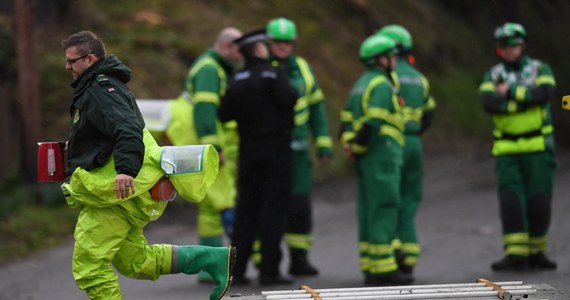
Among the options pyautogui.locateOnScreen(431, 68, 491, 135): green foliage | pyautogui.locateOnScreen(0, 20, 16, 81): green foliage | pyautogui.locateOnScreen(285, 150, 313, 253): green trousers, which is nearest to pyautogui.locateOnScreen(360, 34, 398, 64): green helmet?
pyautogui.locateOnScreen(285, 150, 313, 253): green trousers

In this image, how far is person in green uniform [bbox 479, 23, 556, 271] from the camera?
11.6m

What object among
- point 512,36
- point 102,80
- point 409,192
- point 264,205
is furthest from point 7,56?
point 102,80

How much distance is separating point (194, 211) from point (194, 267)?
296 inches

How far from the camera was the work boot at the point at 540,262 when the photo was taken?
38.2ft

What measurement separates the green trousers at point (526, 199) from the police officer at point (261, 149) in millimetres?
2019

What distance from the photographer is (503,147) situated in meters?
11.7

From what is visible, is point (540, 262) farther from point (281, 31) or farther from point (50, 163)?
point (50, 163)

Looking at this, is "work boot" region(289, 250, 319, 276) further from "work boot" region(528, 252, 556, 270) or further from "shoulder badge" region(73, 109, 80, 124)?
"shoulder badge" region(73, 109, 80, 124)

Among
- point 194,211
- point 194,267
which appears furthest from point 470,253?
point 194,267

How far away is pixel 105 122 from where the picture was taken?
773 cm

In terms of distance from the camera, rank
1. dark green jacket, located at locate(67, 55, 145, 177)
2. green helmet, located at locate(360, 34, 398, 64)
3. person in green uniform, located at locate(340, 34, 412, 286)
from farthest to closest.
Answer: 1. green helmet, located at locate(360, 34, 398, 64)
2. person in green uniform, located at locate(340, 34, 412, 286)
3. dark green jacket, located at locate(67, 55, 145, 177)

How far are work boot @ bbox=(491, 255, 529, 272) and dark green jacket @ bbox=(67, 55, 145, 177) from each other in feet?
15.5

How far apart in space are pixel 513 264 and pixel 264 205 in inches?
90.8

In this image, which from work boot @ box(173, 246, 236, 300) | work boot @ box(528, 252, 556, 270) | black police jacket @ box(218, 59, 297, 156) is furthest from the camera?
work boot @ box(528, 252, 556, 270)
